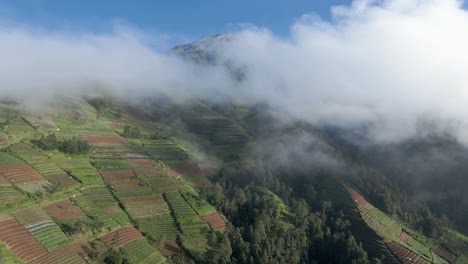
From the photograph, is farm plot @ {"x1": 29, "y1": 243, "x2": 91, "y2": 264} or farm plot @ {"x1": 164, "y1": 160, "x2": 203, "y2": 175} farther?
farm plot @ {"x1": 164, "y1": 160, "x2": 203, "y2": 175}

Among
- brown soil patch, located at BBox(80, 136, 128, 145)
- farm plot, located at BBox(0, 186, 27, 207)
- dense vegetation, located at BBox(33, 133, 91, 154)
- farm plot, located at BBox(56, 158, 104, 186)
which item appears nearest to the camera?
farm plot, located at BBox(0, 186, 27, 207)

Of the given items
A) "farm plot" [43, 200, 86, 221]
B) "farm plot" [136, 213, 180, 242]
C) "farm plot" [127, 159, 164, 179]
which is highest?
"farm plot" [127, 159, 164, 179]

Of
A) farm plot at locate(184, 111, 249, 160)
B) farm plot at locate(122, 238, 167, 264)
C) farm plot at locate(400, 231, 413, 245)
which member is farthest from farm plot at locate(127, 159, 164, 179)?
farm plot at locate(400, 231, 413, 245)

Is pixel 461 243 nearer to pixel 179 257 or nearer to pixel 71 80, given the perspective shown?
pixel 179 257

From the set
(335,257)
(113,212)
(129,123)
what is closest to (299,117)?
(129,123)

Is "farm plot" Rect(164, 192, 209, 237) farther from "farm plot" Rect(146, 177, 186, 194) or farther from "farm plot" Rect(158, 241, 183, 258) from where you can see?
"farm plot" Rect(158, 241, 183, 258)

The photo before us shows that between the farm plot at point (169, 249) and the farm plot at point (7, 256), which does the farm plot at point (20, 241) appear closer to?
the farm plot at point (7, 256)

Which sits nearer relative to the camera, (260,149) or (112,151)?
(112,151)
